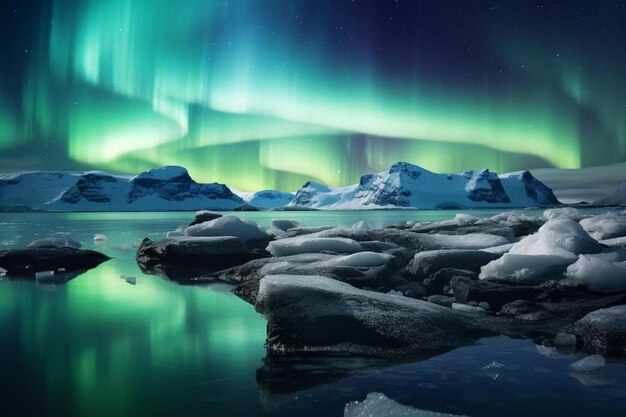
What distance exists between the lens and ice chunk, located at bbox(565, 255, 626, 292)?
8.71m

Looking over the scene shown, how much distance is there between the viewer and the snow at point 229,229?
63.3ft

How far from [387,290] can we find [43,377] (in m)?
6.66

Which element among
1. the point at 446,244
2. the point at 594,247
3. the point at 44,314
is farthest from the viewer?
the point at 446,244

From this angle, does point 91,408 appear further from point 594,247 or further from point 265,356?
point 594,247

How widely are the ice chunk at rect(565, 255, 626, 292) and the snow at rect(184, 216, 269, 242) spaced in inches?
475

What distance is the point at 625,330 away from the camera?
6.40 m

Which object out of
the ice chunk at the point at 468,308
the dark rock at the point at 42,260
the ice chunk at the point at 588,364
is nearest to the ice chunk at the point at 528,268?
the ice chunk at the point at 468,308

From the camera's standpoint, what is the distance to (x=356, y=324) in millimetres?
6785

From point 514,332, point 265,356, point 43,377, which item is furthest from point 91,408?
point 514,332

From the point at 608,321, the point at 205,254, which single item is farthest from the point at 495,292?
the point at 205,254

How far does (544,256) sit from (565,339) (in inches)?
149

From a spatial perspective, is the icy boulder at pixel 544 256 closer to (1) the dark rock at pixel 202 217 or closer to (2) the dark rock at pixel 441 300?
(2) the dark rock at pixel 441 300

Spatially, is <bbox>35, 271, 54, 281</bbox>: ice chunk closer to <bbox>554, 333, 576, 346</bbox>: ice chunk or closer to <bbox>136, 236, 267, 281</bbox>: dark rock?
<bbox>136, 236, 267, 281</bbox>: dark rock

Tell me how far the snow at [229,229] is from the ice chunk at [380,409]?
47.8 ft
